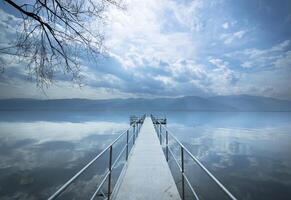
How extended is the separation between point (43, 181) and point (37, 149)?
13.7m

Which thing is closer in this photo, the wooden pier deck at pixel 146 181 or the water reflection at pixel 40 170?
the wooden pier deck at pixel 146 181

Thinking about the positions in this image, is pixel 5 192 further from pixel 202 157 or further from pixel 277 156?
pixel 277 156

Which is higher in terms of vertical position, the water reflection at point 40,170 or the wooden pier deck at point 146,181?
→ the wooden pier deck at point 146,181

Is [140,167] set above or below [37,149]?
above

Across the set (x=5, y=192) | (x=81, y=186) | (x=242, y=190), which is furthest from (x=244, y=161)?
(x=5, y=192)

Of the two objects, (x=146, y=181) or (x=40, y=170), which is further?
(x=40, y=170)

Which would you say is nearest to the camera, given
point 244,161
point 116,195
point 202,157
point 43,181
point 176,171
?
point 116,195

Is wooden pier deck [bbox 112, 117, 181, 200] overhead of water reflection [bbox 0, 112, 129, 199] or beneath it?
overhead

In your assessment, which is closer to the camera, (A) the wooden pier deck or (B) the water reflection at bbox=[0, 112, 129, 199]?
(A) the wooden pier deck

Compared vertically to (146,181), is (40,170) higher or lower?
lower

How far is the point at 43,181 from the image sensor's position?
48.5 feet

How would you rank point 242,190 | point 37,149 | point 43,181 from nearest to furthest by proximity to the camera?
point 242,190 < point 43,181 < point 37,149

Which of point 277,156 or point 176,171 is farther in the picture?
point 277,156

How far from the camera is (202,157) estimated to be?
75.7 ft
